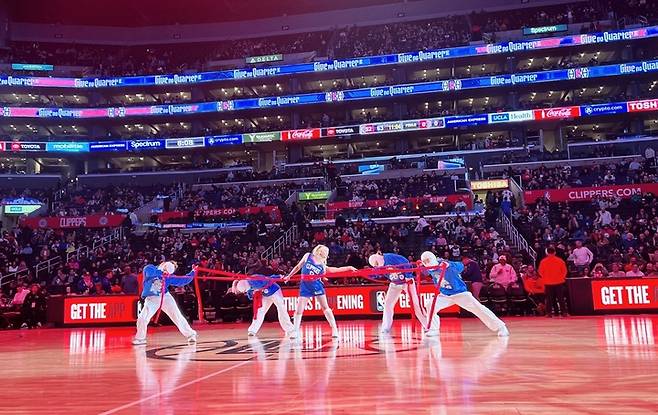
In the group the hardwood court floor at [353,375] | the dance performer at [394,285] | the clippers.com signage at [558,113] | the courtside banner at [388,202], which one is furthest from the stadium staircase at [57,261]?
the clippers.com signage at [558,113]

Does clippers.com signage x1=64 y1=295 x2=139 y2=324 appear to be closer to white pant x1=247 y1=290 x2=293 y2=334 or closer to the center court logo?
white pant x1=247 y1=290 x2=293 y2=334

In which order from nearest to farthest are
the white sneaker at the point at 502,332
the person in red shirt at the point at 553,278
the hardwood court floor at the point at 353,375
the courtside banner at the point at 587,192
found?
1. the hardwood court floor at the point at 353,375
2. the white sneaker at the point at 502,332
3. the person in red shirt at the point at 553,278
4. the courtside banner at the point at 587,192

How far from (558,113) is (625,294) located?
33.4 m

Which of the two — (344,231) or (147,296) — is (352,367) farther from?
(344,231)

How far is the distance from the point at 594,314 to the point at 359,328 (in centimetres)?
762

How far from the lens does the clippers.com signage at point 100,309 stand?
19375 millimetres

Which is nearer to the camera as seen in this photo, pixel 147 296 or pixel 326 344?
pixel 326 344

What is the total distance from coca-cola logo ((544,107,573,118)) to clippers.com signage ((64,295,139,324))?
38982mm

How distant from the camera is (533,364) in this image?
7617 mm

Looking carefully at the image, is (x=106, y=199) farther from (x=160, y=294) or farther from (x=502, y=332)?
(x=502, y=332)

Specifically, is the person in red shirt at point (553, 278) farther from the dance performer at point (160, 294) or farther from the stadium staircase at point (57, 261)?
the stadium staircase at point (57, 261)

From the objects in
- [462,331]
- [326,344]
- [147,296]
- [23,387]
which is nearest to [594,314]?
[462,331]

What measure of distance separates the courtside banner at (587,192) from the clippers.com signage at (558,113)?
15502 mm

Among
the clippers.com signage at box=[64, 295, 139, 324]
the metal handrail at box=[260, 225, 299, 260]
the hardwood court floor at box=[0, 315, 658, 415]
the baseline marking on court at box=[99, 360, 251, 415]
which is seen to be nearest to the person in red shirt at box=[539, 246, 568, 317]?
the hardwood court floor at box=[0, 315, 658, 415]
